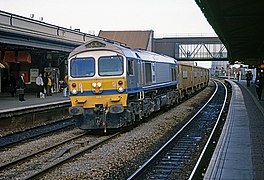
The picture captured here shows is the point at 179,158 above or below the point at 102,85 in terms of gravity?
below

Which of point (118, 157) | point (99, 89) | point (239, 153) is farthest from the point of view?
point (99, 89)

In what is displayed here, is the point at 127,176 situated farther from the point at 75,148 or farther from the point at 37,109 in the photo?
the point at 37,109

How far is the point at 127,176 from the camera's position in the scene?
8812mm

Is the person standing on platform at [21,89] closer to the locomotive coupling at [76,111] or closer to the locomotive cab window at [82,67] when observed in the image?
the locomotive cab window at [82,67]

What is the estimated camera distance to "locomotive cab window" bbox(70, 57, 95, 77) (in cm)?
1431

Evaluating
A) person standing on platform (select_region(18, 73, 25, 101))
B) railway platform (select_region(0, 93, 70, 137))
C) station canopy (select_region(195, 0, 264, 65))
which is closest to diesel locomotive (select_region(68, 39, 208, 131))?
station canopy (select_region(195, 0, 264, 65))

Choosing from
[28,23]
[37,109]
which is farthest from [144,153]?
[28,23]

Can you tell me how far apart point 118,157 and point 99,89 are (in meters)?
3.92

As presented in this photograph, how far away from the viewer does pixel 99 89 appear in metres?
14.0

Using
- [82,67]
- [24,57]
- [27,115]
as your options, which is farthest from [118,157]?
[24,57]

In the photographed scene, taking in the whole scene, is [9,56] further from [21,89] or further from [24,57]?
[21,89]

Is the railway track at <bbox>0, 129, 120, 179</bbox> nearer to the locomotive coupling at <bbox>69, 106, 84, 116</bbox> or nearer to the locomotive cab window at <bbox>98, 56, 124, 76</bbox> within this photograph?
the locomotive coupling at <bbox>69, 106, 84, 116</bbox>

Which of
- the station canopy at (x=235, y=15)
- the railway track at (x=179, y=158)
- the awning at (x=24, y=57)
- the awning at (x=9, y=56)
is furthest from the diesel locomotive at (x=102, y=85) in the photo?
the awning at (x=9, y=56)

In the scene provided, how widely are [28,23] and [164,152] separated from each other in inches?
619
